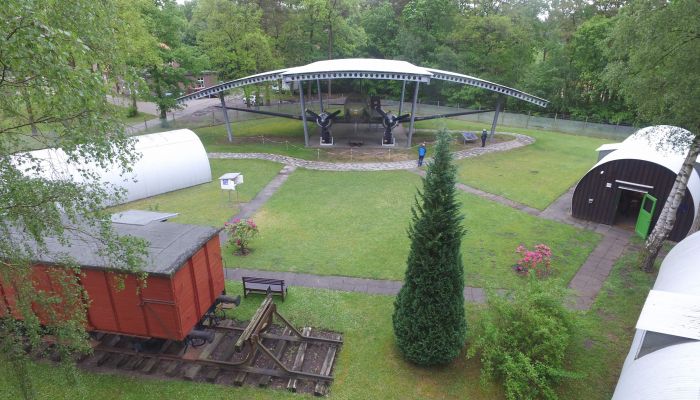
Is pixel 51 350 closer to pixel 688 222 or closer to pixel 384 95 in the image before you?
pixel 688 222

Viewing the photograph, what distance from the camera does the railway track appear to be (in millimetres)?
9047

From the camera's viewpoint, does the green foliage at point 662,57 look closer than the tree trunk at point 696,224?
Yes

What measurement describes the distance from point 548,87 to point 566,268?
1428 inches

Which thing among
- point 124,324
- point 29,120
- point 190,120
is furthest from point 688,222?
point 190,120

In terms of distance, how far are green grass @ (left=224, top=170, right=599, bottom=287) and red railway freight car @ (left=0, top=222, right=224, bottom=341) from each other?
14.8ft

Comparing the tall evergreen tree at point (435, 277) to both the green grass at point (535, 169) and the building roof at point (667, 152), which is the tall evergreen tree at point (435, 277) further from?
the green grass at point (535, 169)

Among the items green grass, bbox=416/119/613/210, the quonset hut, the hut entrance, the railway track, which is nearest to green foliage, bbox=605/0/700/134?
the quonset hut

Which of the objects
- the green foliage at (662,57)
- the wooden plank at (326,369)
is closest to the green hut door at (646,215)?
the green foliage at (662,57)

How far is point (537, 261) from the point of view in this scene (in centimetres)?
1288

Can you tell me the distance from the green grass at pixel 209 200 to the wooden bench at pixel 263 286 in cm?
595

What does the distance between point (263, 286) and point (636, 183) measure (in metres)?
15.0

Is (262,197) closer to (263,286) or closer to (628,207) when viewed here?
(263,286)

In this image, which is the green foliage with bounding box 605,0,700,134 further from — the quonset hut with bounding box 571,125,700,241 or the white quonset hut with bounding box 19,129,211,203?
the white quonset hut with bounding box 19,129,211,203

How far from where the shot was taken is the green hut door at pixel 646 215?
15174 mm
